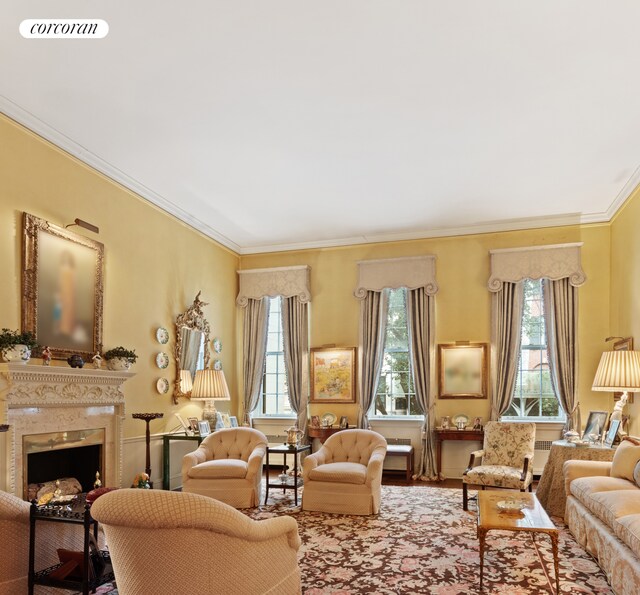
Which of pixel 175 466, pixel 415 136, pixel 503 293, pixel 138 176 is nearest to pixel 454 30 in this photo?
pixel 415 136

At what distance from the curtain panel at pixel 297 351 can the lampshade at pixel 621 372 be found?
4.70 meters

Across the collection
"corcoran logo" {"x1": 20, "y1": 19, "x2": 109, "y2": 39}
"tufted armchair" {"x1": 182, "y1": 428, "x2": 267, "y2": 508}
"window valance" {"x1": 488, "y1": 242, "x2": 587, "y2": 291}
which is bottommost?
"tufted armchair" {"x1": 182, "y1": 428, "x2": 267, "y2": 508}

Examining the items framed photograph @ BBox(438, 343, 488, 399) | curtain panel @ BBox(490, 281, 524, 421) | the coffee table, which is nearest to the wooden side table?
the coffee table

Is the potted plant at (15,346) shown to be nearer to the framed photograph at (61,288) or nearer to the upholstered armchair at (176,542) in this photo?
the framed photograph at (61,288)

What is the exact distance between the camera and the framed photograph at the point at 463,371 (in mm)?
8906

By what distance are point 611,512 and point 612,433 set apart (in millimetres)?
2589

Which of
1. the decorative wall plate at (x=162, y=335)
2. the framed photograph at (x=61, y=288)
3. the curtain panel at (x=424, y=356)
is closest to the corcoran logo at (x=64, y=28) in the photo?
the framed photograph at (x=61, y=288)

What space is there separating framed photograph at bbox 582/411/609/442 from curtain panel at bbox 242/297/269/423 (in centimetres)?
522

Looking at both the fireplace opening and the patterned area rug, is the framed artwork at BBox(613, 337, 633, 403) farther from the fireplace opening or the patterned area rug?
the fireplace opening

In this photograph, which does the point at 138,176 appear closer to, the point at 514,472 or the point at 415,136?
the point at 415,136

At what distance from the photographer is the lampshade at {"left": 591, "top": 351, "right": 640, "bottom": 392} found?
21.4 ft

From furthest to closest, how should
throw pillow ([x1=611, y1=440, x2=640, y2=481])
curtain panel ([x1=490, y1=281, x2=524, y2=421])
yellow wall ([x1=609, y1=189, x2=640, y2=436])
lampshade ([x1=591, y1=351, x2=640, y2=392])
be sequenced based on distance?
curtain panel ([x1=490, y1=281, x2=524, y2=421]), yellow wall ([x1=609, y1=189, x2=640, y2=436]), lampshade ([x1=591, y1=351, x2=640, y2=392]), throw pillow ([x1=611, y1=440, x2=640, y2=481])

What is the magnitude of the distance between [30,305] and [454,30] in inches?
179

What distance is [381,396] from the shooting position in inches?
377
